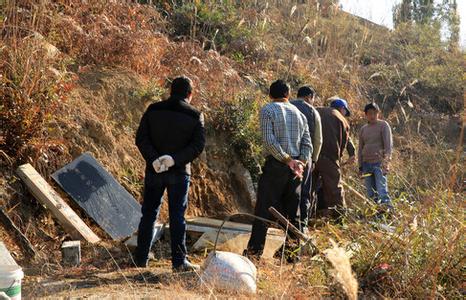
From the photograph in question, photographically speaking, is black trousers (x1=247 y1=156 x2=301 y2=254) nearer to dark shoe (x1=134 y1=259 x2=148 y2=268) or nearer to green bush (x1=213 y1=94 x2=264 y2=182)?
dark shoe (x1=134 y1=259 x2=148 y2=268)

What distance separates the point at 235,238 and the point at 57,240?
1.87 meters

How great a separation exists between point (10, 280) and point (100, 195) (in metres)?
3.32

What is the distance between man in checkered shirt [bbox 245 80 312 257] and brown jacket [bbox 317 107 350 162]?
1.66 metres

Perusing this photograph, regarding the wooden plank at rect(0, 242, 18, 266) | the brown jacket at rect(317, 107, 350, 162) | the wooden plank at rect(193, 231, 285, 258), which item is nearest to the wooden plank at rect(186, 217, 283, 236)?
the wooden plank at rect(193, 231, 285, 258)

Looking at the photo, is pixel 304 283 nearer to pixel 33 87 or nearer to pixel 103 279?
pixel 103 279

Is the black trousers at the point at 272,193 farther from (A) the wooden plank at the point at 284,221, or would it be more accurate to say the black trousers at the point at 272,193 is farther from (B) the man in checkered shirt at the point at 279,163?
(A) the wooden plank at the point at 284,221

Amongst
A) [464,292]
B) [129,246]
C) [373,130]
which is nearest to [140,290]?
[129,246]

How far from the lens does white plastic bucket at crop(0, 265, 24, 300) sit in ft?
12.9

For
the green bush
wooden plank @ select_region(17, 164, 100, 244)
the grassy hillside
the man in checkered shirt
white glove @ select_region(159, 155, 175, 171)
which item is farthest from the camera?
the green bush

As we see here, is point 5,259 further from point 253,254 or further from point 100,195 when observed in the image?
point 100,195

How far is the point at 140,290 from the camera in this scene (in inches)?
208

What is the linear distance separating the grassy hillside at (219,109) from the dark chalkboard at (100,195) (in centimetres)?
22

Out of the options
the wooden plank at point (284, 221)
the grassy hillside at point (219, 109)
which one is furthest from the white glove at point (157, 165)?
the wooden plank at point (284, 221)

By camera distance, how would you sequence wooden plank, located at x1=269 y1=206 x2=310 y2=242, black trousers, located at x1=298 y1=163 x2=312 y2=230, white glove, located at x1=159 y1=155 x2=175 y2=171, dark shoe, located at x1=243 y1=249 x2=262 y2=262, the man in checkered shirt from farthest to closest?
black trousers, located at x1=298 y1=163 x2=312 y2=230 < the man in checkered shirt < dark shoe, located at x1=243 y1=249 x2=262 y2=262 < white glove, located at x1=159 y1=155 x2=175 y2=171 < wooden plank, located at x1=269 y1=206 x2=310 y2=242
